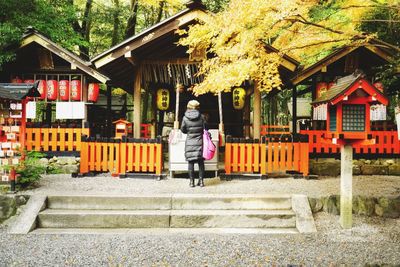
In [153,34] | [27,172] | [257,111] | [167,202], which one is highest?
[153,34]

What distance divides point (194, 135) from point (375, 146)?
7.22m

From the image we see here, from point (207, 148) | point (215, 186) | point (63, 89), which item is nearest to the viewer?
point (207, 148)

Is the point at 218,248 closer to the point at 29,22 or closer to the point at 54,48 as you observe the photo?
the point at 54,48

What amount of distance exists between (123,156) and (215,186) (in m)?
3.11

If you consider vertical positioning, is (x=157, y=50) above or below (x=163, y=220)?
above

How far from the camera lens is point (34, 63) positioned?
12.8 metres

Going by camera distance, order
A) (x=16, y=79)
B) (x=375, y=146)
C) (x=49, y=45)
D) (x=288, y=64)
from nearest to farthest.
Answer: (x=288, y=64) < (x=375, y=146) < (x=49, y=45) < (x=16, y=79)

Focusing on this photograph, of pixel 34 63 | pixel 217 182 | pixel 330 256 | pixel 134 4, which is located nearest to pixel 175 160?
pixel 217 182

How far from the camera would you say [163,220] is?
6977mm

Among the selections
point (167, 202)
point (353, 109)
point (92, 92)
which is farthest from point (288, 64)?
point (92, 92)

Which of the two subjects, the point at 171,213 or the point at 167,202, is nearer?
the point at 171,213

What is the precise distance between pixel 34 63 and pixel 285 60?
Result: 9.51 m

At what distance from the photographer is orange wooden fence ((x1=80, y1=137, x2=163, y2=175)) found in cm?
1009

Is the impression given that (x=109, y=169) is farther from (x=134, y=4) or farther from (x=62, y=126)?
(x=134, y=4)
